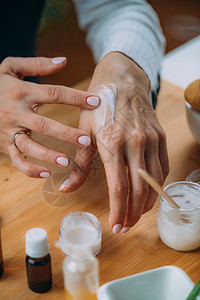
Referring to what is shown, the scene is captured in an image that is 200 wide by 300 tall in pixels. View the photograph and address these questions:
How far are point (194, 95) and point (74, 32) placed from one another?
2225 mm

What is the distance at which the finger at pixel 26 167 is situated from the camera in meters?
0.90

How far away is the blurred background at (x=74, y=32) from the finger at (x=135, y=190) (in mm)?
1851

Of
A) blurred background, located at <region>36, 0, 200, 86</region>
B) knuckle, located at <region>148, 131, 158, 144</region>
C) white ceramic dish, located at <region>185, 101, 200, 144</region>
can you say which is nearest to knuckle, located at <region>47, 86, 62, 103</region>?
knuckle, located at <region>148, 131, 158, 144</region>

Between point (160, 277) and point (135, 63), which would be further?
point (135, 63)

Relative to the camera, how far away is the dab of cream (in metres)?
0.94

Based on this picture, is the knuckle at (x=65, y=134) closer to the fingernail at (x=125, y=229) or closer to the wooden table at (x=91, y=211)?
the wooden table at (x=91, y=211)

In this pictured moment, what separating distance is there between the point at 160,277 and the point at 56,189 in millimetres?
313

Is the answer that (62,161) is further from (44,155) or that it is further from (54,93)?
(54,93)

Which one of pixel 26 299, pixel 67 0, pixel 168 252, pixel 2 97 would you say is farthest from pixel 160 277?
pixel 67 0

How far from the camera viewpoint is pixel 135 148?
88 centimetres

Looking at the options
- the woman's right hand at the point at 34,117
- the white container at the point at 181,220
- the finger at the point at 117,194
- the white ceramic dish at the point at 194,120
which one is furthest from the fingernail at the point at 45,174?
the white ceramic dish at the point at 194,120

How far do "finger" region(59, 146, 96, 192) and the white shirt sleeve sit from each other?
325mm

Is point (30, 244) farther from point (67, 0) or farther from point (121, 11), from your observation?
point (67, 0)

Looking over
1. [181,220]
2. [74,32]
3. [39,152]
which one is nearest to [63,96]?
[39,152]
